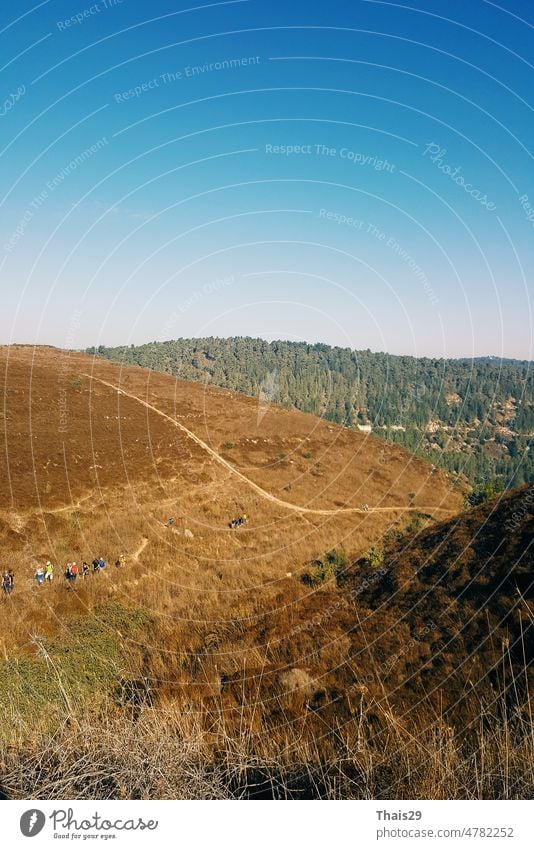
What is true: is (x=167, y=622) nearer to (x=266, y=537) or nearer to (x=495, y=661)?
(x=495, y=661)

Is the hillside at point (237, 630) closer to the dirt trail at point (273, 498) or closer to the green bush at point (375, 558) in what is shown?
the green bush at point (375, 558)

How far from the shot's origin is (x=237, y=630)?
16.7m

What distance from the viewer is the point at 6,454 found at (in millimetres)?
36719

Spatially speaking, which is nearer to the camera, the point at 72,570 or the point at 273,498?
the point at 72,570

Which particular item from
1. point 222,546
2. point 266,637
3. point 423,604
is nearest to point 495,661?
point 423,604

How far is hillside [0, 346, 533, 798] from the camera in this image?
19.5ft

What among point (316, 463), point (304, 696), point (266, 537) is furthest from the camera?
point (316, 463)
